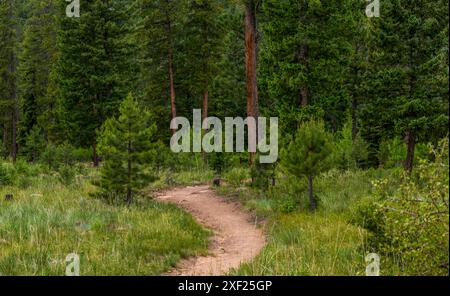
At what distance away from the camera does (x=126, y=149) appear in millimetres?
14219

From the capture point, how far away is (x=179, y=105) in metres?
41.4

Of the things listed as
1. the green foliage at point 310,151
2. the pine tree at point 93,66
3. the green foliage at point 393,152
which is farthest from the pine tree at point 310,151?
the pine tree at point 93,66

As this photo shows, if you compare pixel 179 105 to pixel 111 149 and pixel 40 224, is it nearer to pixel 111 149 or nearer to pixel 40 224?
pixel 111 149

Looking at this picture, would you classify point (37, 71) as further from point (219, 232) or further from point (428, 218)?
point (428, 218)

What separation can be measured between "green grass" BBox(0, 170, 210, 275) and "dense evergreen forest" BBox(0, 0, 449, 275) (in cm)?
5

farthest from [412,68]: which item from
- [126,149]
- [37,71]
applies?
[37,71]

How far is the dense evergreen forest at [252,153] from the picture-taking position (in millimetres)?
8531

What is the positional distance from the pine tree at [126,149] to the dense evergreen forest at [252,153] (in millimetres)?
43

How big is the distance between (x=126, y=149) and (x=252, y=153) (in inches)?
280

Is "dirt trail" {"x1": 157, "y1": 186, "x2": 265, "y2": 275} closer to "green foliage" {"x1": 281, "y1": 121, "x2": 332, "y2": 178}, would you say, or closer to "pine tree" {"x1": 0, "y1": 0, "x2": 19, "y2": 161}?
"green foliage" {"x1": 281, "y1": 121, "x2": 332, "y2": 178}

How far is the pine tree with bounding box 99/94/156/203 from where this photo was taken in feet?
45.6

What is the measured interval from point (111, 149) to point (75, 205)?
2.17 meters

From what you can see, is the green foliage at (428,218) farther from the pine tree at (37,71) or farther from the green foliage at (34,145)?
the pine tree at (37,71)

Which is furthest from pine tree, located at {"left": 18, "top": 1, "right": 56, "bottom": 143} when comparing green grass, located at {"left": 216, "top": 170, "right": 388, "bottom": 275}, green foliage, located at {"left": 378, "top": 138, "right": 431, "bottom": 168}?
green grass, located at {"left": 216, "top": 170, "right": 388, "bottom": 275}
